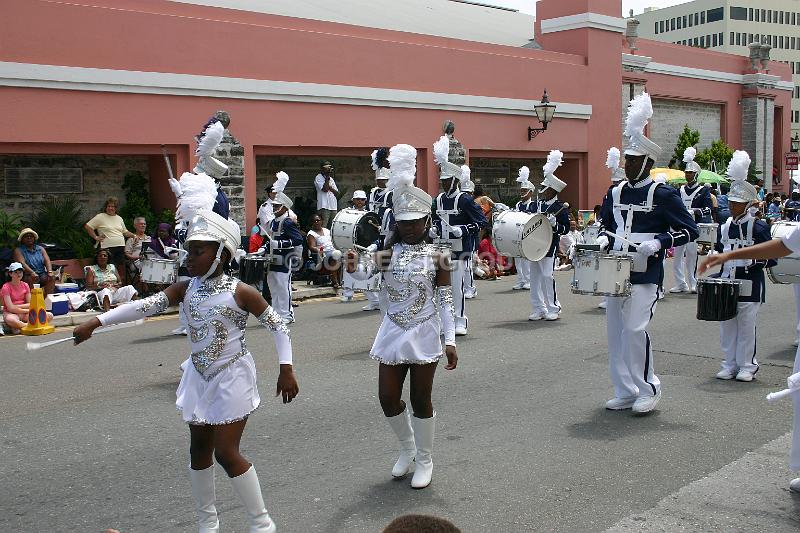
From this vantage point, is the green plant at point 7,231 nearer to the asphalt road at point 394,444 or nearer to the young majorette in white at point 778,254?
the asphalt road at point 394,444

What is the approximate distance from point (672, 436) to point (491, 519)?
7.67ft

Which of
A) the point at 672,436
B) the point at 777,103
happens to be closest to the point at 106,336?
Result: the point at 672,436

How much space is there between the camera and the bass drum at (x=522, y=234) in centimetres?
1236

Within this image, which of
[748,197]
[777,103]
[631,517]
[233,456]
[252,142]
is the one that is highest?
[777,103]

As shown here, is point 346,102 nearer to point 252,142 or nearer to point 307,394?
point 252,142

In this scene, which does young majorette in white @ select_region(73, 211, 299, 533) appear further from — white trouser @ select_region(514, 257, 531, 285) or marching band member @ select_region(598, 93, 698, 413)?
white trouser @ select_region(514, 257, 531, 285)

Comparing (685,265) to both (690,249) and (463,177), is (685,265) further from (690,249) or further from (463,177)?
(463,177)

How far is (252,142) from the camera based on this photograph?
18.5m

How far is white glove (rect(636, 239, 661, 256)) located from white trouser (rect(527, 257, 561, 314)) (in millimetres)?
5870

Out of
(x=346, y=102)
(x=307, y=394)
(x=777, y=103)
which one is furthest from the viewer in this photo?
(x=777, y=103)

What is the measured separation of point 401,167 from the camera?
6414mm

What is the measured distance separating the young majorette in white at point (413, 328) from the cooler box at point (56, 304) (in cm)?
970

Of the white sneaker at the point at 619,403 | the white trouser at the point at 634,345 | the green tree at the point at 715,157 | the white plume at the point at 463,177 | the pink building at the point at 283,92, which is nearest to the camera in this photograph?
the white trouser at the point at 634,345

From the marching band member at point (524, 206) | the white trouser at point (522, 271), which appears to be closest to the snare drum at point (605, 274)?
the marching band member at point (524, 206)
